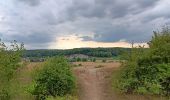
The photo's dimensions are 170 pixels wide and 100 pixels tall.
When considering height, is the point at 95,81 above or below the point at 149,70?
below

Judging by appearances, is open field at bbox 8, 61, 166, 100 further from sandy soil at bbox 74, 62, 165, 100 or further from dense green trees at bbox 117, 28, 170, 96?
dense green trees at bbox 117, 28, 170, 96

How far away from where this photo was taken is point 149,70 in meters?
39.0

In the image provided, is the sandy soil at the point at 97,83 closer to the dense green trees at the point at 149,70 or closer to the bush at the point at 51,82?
the dense green trees at the point at 149,70

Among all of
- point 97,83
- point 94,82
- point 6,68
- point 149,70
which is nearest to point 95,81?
point 94,82

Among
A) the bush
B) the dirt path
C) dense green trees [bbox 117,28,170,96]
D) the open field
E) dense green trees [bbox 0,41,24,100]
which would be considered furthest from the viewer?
the dirt path

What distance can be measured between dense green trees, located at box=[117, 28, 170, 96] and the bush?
524 centimetres

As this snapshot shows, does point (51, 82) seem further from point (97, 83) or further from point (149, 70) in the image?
point (149, 70)

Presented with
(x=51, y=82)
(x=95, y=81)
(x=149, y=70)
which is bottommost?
(x=95, y=81)

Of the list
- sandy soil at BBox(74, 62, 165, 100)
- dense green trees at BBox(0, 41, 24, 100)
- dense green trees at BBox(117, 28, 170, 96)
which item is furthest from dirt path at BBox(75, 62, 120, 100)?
dense green trees at BBox(0, 41, 24, 100)

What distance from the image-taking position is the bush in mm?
36531

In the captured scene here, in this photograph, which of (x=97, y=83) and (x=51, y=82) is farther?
(x=97, y=83)

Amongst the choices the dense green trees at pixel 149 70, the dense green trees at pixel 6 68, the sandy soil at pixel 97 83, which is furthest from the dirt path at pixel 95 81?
the dense green trees at pixel 6 68

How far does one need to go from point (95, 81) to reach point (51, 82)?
6.80 meters

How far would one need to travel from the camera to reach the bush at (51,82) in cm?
3653
